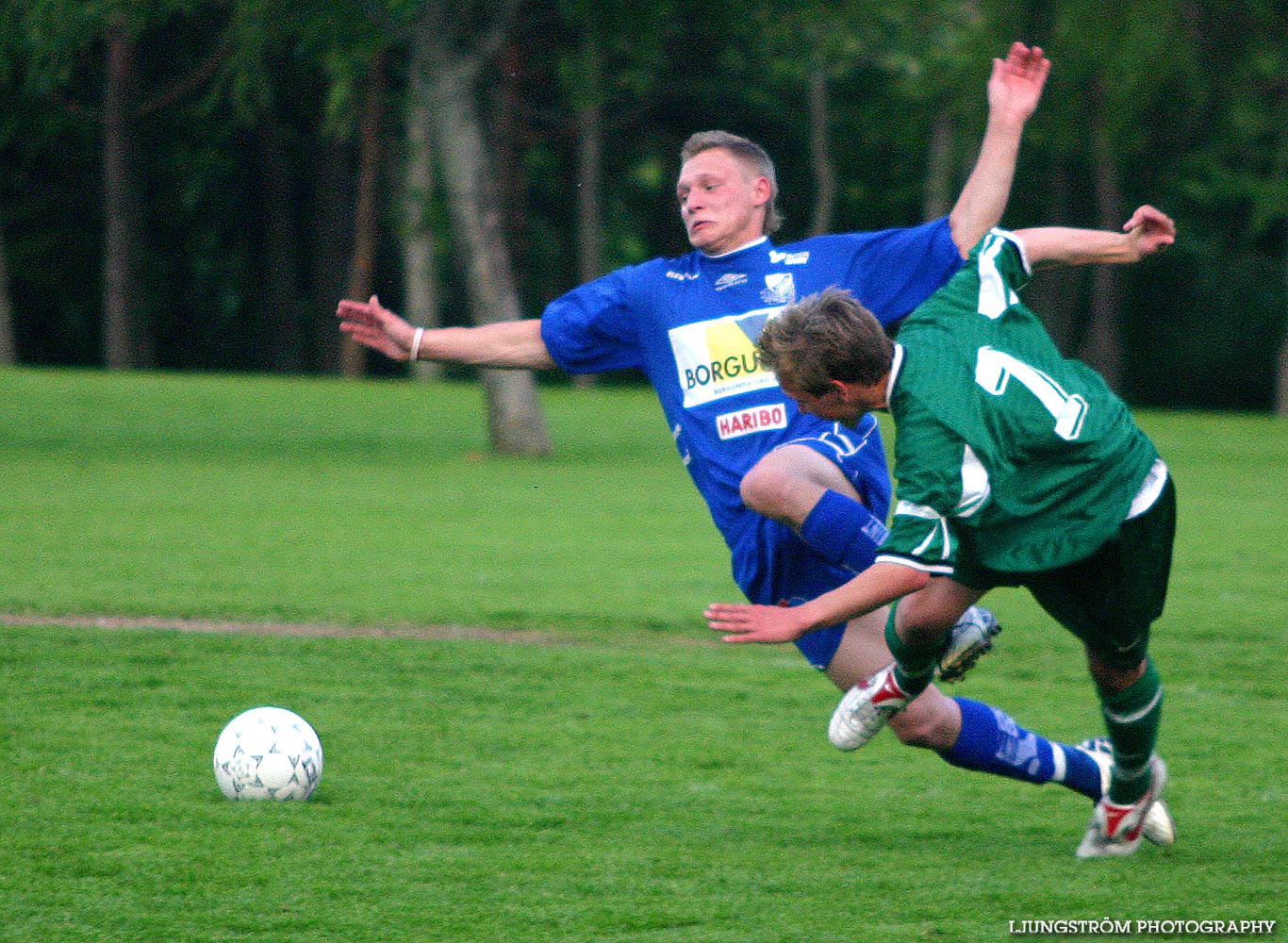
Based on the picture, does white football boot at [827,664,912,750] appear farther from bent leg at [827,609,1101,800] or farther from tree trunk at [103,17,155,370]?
tree trunk at [103,17,155,370]

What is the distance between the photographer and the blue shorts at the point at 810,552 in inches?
194

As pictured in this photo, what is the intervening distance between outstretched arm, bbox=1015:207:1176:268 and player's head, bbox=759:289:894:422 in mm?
863

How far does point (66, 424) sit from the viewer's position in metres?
21.7

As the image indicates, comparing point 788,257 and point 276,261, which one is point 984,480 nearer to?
point 788,257

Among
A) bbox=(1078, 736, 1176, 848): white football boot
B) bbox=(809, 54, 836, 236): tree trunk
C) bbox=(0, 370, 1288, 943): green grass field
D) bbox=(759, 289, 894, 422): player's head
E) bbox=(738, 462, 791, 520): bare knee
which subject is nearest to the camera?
bbox=(759, 289, 894, 422): player's head

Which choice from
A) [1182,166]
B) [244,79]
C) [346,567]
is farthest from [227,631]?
[1182,166]

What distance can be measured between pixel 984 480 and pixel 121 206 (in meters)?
31.4

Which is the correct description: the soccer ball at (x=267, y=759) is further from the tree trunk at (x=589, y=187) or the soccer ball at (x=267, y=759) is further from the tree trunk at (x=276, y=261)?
the tree trunk at (x=276, y=261)

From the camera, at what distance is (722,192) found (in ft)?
17.0

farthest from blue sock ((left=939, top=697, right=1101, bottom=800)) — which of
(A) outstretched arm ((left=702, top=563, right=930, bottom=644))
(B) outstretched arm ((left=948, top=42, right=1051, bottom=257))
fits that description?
(B) outstretched arm ((left=948, top=42, right=1051, bottom=257))

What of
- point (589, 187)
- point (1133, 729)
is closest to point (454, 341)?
point (1133, 729)

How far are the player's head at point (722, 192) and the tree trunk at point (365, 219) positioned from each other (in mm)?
27353

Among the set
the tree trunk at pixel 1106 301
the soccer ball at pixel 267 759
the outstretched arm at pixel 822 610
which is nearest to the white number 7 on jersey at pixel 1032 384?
the outstretched arm at pixel 822 610

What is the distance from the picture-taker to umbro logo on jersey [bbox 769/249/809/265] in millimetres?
5168
